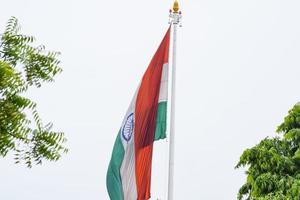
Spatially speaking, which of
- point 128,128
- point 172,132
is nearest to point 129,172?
point 128,128

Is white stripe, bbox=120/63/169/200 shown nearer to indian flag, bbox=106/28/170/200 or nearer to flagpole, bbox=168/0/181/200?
indian flag, bbox=106/28/170/200

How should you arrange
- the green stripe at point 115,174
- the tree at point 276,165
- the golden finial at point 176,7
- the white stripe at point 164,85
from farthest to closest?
the tree at point 276,165, the golden finial at point 176,7, the white stripe at point 164,85, the green stripe at point 115,174

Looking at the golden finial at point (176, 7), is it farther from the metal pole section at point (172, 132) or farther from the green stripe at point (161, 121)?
the green stripe at point (161, 121)

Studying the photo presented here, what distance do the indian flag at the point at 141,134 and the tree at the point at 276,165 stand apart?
799cm

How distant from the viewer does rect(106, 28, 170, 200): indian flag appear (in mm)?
10609

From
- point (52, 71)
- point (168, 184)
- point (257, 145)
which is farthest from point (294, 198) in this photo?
point (52, 71)

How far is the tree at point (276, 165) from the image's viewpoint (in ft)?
60.1

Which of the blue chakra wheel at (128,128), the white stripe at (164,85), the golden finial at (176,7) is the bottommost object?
the blue chakra wheel at (128,128)

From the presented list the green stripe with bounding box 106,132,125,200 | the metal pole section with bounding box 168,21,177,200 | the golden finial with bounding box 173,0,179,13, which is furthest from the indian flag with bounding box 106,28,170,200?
the golden finial with bounding box 173,0,179,13

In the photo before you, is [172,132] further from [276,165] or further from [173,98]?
[276,165]

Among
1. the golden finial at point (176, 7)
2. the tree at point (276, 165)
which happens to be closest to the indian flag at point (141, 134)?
the golden finial at point (176, 7)

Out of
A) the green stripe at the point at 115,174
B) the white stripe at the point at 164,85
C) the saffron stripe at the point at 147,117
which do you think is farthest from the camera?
the white stripe at the point at 164,85

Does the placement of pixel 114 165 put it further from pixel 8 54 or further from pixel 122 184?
pixel 8 54

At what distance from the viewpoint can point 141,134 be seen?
35.5 feet
